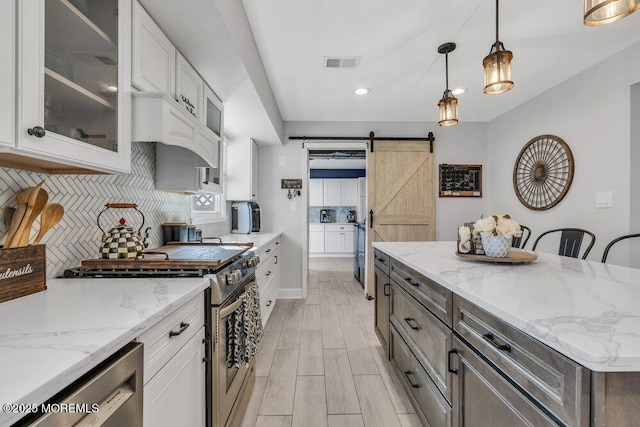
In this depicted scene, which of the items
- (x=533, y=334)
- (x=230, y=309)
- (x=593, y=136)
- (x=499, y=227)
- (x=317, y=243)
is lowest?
(x=317, y=243)

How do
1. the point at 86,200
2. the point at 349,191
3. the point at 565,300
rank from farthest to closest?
the point at 349,191, the point at 86,200, the point at 565,300

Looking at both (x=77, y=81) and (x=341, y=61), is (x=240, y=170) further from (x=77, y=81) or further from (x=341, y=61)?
(x=77, y=81)

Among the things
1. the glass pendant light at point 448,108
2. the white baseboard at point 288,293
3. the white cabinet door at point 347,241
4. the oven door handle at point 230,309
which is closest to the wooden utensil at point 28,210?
the oven door handle at point 230,309

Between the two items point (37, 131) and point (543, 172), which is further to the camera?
point (543, 172)

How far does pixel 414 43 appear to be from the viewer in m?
2.43

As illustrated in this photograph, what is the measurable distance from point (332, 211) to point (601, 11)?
7.59m

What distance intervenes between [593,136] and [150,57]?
3667 millimetres

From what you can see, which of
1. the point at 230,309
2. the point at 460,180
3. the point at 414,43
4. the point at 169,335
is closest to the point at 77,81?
the point at 169,335

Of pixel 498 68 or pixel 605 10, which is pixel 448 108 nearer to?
pixel 498 68

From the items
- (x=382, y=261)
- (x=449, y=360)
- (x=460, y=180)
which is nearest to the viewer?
(x=449, y=360)

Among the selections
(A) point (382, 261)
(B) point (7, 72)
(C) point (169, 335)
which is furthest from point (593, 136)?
(B) point (7, 72)

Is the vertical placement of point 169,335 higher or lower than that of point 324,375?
higher

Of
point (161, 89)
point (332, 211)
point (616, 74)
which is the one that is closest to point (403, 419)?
point (161, 89)

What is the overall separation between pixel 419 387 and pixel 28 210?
194 centimetres
